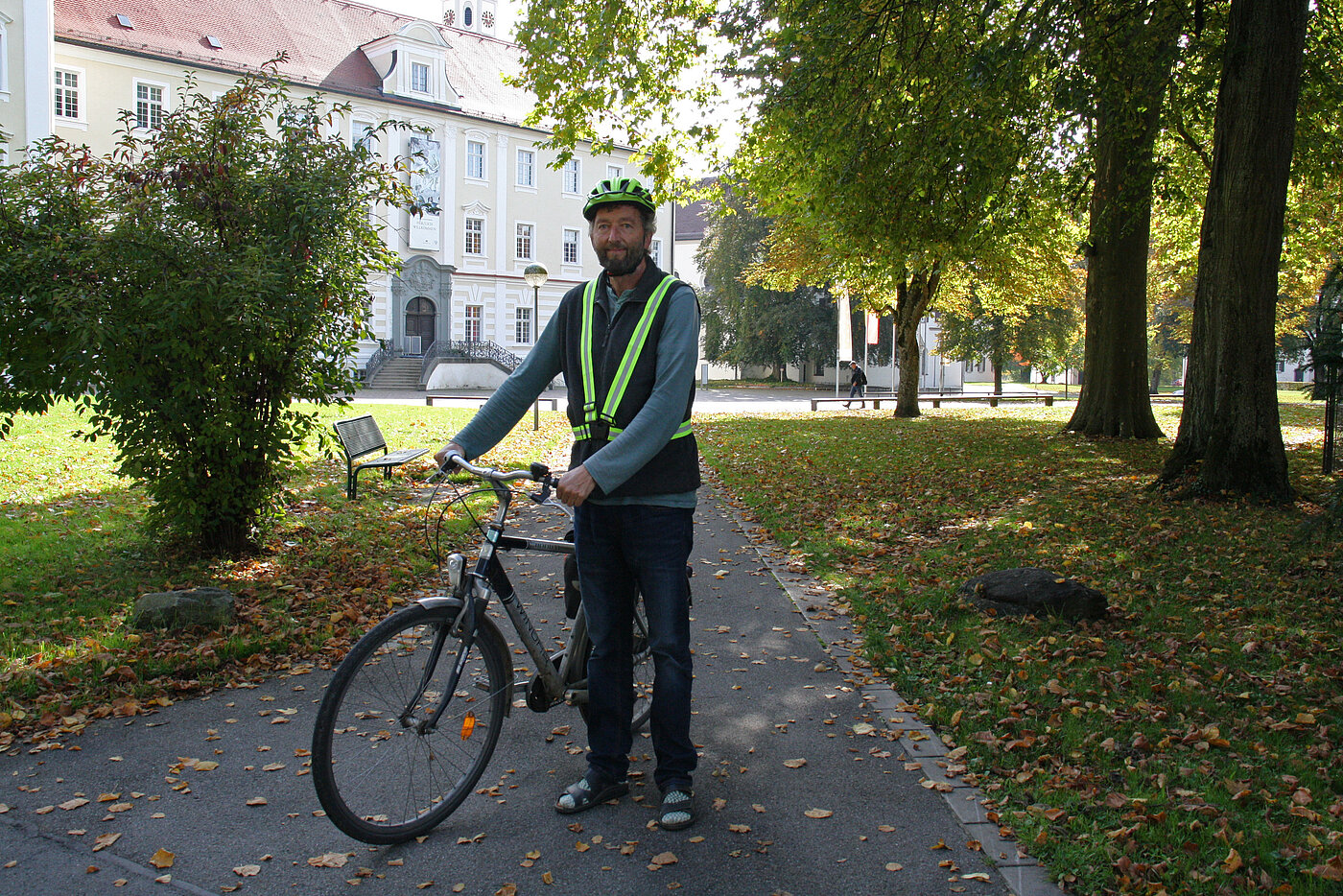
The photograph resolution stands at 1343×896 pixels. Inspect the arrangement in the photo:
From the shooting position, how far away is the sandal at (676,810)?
3660mm

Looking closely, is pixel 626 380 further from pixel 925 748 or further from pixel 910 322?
pixel 910 322

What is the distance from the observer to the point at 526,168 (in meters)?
48.9

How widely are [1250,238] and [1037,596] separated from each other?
5844 mm

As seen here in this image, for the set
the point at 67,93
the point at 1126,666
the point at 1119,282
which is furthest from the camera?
the point at 67,93

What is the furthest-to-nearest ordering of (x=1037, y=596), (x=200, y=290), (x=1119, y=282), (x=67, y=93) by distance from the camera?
(x=67, y=93) < (x=1119, y=282) < (x=200, y=290) < (x=1037, y=596)

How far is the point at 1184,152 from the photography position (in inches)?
794

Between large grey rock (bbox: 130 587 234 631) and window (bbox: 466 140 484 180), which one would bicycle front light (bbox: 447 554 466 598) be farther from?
window (bbox: 466 140 484 180)

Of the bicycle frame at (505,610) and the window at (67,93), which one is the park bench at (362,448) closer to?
the bicycle frame at (505,610)

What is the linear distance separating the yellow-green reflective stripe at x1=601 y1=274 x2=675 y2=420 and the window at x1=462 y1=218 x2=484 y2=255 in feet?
149

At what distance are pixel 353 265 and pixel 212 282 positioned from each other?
1.22m

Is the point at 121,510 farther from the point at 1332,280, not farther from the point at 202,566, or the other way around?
the point at 1332,280

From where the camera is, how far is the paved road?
10.8 ft

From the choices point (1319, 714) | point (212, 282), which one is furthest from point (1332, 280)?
point (212, 282)

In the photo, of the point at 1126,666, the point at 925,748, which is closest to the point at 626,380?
the point at 925,748
